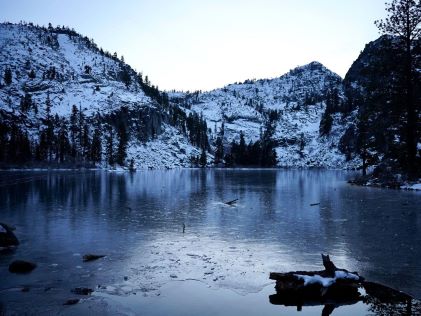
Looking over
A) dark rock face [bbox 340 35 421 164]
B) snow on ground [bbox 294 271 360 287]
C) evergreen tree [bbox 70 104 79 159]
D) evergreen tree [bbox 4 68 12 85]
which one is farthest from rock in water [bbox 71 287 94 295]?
evergreen tree [bbox 4 68 12 85]

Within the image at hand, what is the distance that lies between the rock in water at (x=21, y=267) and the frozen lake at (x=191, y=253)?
0.36m

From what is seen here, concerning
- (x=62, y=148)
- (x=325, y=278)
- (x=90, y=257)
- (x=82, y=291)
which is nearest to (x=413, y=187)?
(x=325, y=278)

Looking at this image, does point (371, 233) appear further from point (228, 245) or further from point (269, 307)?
point (269, 307)

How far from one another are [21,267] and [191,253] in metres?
6.81

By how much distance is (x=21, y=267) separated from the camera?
46.6 feet

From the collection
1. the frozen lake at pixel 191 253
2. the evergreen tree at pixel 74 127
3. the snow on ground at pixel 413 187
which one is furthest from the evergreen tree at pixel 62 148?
the snow on ground at pixel 413 187

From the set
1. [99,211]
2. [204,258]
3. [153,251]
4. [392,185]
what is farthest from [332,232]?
[392,185]

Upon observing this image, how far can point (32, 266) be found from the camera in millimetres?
14477

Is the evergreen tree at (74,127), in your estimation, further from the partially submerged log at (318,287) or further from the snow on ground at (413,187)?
the partially submerged log at (318,287)

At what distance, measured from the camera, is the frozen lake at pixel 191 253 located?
11.4m

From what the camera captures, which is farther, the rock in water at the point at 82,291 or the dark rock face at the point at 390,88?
the dark rock face at the point at 390,88

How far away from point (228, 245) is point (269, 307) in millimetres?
7793

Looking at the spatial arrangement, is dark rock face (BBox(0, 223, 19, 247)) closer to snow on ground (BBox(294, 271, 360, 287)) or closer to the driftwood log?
the driftwood log

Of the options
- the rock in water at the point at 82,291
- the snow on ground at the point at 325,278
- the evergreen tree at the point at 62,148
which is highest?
the evergreen tree at the point at 62,148
